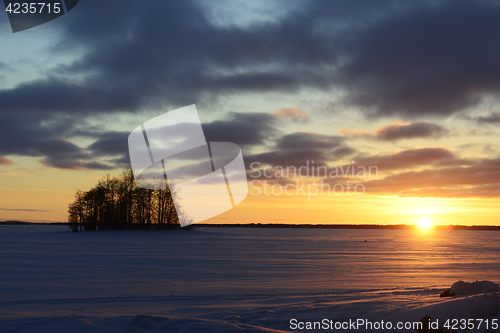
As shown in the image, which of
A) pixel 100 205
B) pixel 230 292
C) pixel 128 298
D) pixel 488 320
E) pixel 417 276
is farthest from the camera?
pixel 100 205

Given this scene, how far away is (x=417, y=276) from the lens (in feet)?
51.1

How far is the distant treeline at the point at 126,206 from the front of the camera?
74.8m

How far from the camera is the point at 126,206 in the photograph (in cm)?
7600

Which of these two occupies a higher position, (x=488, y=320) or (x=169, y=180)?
(x=169, y=180)

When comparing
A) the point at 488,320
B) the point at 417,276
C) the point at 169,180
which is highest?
the point at 169,180

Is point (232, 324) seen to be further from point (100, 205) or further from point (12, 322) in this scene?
point (100, 205)

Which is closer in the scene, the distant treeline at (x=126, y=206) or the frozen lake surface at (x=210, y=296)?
the frozen lake surface at (x=210, y=296)

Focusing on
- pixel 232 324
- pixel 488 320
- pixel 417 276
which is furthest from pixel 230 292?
pixel 417 276

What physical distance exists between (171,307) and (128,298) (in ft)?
5.40

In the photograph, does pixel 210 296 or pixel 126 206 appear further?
pixel 126 206

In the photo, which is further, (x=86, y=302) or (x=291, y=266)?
(x=291, y=266)

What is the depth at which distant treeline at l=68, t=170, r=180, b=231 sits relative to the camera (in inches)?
2945

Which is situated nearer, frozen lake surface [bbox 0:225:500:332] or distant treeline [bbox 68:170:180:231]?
frozen lake surface [bbox 0:225:500:332]

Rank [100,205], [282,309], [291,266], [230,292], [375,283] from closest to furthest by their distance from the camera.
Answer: [282,309] < [230,292] < [375,283] < [291,266] < [100,205]
